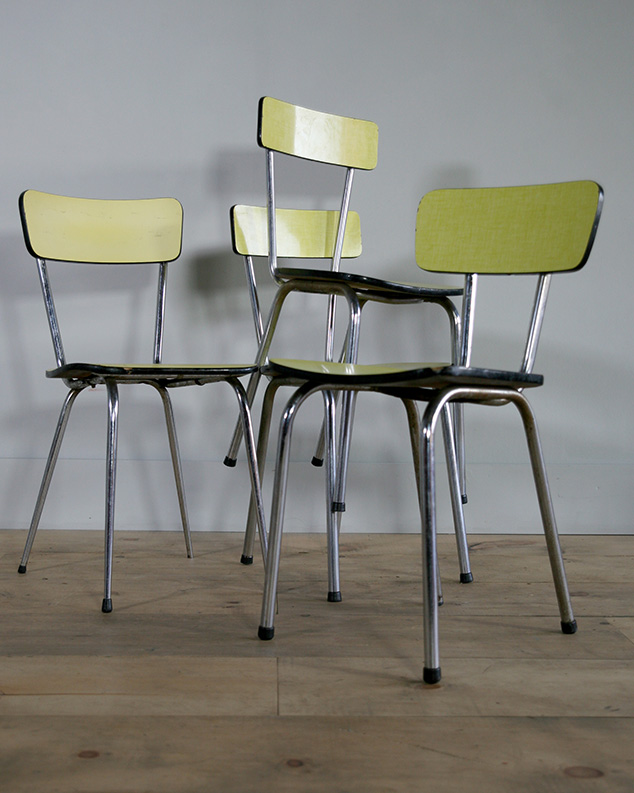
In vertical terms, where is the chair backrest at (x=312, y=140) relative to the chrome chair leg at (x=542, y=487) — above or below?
above

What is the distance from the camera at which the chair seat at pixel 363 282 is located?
56.6 inches

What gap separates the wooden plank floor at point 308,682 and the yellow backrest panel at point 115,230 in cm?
75

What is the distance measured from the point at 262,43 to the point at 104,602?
159cm

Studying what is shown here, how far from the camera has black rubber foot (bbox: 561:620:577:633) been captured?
1.37m

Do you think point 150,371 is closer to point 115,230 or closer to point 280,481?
point 280,481

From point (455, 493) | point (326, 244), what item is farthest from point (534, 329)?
point (326, 244)

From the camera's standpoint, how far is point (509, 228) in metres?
1.48

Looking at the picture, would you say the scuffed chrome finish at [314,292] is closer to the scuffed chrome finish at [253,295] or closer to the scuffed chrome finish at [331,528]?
the scuffed chrome finish at [331,528]

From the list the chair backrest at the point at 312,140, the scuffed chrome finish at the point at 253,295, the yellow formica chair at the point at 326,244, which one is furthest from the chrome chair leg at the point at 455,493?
the scuffed chrome finish at the point at 253,295

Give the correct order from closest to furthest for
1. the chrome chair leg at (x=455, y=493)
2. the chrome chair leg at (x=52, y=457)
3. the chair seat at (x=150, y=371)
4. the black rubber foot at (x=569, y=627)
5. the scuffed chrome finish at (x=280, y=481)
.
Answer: the scuffed chrome finish at (x=280, y=481) < the black rubber foot at (x=569, y=627) < the chair seat at (x=150, y=371) < the chrome chair leg at (x=455, y=493) < the chrome chair leg at (x=52, y=457)

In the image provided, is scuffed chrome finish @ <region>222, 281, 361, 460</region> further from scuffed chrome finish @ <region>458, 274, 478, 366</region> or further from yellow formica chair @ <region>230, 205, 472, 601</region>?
yellow formica chair @ <region>230, 205, 472, 601</region>

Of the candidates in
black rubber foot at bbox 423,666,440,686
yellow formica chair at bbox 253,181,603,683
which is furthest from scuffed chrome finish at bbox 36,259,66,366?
black rubber foot at bbox 423,666,440,686

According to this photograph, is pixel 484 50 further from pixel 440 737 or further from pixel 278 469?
pixel 440 737

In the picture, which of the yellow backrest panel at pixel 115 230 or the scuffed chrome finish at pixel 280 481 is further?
the yellow backrest panel at pixel 115 230
